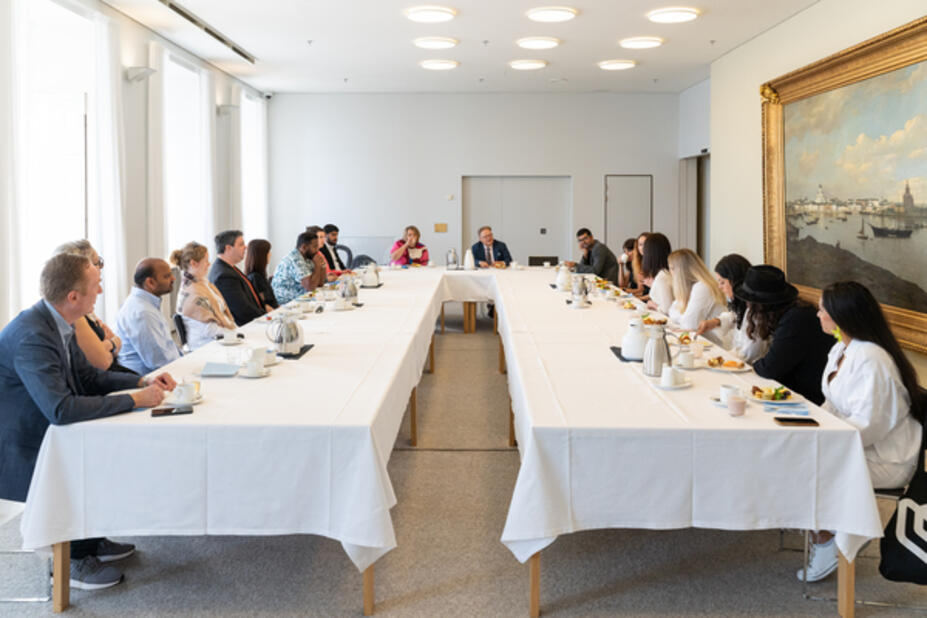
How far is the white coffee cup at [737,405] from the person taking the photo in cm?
285

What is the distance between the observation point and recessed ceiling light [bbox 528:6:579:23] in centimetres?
734

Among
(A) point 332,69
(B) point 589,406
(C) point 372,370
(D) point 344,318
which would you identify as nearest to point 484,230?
(A) point 332,69

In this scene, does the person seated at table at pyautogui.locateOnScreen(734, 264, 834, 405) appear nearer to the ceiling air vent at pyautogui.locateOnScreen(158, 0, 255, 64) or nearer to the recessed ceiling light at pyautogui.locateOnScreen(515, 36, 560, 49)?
the recessed ceiling light at pyautogui.locateOnScreen(515, 36, 560, 49)

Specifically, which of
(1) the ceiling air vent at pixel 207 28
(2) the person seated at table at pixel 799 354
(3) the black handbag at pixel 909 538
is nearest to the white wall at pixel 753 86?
(2) the person seated at table at pixel 799 354

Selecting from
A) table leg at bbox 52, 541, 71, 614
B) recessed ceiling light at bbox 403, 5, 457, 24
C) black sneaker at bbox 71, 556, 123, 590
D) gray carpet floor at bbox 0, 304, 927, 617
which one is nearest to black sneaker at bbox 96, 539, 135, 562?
gray carpet floor at bbox 0, 304, 927, 617

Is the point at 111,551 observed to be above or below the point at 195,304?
below

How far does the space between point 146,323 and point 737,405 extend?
9.44 feet

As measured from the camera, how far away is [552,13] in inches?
292

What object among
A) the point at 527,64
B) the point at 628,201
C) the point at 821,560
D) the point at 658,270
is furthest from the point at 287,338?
the point at 628,201

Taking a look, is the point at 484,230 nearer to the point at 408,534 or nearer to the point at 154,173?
the point at 154,173

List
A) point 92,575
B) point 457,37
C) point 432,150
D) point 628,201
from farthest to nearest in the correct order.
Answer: point 628,201 < point 432,150 < point 457,37 < point 92,575

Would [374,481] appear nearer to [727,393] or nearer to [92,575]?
[92,575]

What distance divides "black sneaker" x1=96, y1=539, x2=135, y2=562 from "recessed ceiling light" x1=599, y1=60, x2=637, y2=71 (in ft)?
28.7

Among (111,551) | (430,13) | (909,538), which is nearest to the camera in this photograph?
(909,538)
